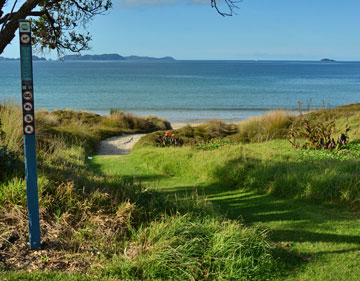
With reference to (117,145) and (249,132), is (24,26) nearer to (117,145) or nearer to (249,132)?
(249,132)

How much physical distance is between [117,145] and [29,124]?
1077 cm

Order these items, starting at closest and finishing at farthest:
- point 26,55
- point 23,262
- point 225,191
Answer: point 26,55 → point 23,262 → point 225,191

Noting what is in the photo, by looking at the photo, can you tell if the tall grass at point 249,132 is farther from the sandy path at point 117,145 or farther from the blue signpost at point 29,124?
the blue signpost at point 29,124

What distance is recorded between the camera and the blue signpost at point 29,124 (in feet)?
11.6

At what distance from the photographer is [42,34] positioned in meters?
8.91

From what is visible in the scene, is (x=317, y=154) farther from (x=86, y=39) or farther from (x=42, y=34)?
(x=42, y=34)

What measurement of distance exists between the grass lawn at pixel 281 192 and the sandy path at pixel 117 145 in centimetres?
278

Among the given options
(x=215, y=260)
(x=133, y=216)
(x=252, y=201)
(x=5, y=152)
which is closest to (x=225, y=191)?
(x=252, y=201)

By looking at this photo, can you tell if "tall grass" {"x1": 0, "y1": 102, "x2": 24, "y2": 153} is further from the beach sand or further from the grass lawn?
the beach sand

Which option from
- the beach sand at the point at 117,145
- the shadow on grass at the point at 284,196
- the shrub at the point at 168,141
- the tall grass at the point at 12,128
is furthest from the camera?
the beach sand at the point at 117,145

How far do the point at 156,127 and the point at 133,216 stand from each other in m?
15.1

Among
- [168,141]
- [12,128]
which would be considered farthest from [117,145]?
[12,128]

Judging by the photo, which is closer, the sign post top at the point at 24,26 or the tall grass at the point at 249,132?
the sign post top at the point at 24,26

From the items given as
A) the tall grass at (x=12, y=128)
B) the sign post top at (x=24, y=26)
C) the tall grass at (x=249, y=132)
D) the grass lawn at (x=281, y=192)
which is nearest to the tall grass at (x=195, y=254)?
the grass lawn at (x=281, y=192)
